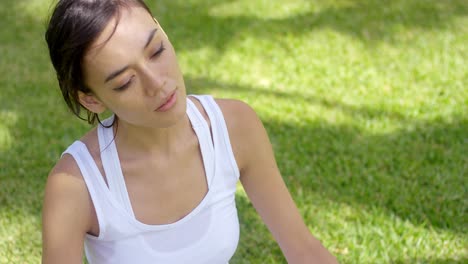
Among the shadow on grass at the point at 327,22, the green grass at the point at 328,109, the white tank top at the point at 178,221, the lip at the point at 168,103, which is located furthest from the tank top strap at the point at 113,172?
Answer: the shadow on grass at the point at 327,22

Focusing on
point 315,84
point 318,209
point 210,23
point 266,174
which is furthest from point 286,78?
point 266,174

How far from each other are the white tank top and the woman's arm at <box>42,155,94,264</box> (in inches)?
1.0

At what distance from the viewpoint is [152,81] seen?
5.41 ft

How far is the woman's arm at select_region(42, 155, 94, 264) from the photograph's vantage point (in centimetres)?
172

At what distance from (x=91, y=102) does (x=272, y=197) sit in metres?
0.65

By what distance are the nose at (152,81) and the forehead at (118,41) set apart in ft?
0.19

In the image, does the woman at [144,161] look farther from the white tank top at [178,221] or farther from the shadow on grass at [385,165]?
the shadow on grass at [385,165]

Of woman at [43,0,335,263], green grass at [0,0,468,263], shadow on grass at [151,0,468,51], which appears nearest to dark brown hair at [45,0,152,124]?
woman at [43,0,335,263]

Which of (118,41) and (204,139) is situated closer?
(118,41)

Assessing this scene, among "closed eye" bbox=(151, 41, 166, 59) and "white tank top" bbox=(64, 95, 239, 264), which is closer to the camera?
"closed eye" bbox=(151, 41, 166, 59)

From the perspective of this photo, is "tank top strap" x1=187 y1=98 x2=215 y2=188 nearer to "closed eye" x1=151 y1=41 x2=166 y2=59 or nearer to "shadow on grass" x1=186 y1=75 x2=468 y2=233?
"closed eye" x1=151 y1=41 x2=166 y2=59

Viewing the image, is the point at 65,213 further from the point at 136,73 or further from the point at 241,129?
the point at 241,129

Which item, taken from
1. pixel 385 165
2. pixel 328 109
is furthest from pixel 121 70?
pixel 328 109

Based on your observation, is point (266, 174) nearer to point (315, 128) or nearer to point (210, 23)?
point (315, 128)
